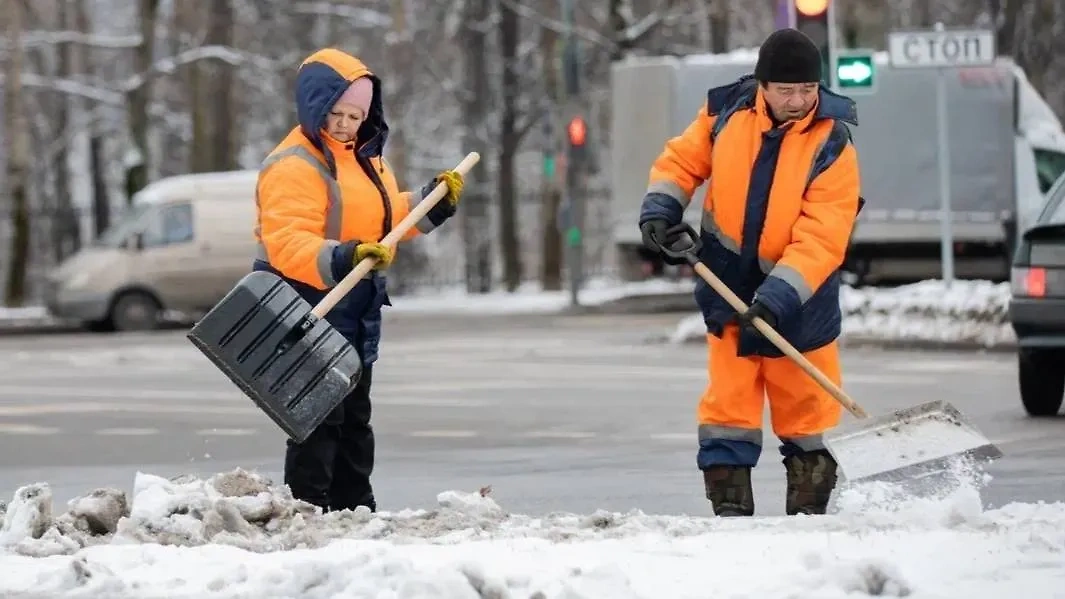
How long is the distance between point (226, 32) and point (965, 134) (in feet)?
42.0

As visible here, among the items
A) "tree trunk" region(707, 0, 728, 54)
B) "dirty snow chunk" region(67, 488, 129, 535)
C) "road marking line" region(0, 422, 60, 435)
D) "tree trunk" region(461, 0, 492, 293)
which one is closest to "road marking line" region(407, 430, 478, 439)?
"road marking line" region(0, 422, 60, 435)

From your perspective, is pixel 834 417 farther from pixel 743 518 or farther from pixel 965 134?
pixel 965 134

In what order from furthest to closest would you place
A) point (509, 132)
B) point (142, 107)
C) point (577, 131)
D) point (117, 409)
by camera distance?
point (509, 132) → point (142, 107) → point (577, 131) → point (117, 409)

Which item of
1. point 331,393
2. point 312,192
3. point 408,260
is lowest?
point 408,260

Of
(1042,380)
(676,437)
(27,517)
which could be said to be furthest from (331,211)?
(1042,380)

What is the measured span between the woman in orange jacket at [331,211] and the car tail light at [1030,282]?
217 inches

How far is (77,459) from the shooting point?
1160 centimetres

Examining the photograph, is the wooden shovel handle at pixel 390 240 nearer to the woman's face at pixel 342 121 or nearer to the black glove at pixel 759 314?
the woman's face at pixel 342 121

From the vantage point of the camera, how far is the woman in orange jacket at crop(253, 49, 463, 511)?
770cm

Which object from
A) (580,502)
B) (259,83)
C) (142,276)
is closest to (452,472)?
(580,502)

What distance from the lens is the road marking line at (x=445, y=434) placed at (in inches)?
496

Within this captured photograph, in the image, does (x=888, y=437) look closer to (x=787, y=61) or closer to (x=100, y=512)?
(x=787, y=61)

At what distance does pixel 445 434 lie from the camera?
12711mm

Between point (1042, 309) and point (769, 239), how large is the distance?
18.0 feet
